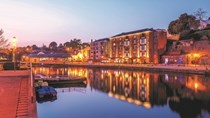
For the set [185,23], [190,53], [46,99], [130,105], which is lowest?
[130,105]

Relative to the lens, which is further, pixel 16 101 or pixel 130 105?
pixel 130 105

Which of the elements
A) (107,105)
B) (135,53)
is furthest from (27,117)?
(135,53)

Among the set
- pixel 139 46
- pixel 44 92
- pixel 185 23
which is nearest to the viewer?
pixel 44 92

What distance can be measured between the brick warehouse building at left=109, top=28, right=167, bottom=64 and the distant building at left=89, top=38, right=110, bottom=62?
771 cm

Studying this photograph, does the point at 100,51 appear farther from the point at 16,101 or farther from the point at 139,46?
the point at 16,101

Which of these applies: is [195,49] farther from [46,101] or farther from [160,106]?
[46,101]

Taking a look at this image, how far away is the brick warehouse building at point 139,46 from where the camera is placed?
309 ft

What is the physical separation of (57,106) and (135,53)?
256 ft

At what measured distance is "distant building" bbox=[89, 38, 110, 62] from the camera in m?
127

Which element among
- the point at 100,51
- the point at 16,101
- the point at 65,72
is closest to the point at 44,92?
the point at 16,101

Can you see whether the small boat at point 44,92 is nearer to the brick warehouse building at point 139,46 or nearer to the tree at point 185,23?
the brick warehouse building at point 139,46

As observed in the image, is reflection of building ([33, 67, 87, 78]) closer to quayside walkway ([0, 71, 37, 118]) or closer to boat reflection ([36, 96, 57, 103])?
boat reflection ([36, 96, 57, 103])

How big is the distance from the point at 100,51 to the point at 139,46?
34833 millimetres

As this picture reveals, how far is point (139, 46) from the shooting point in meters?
102
